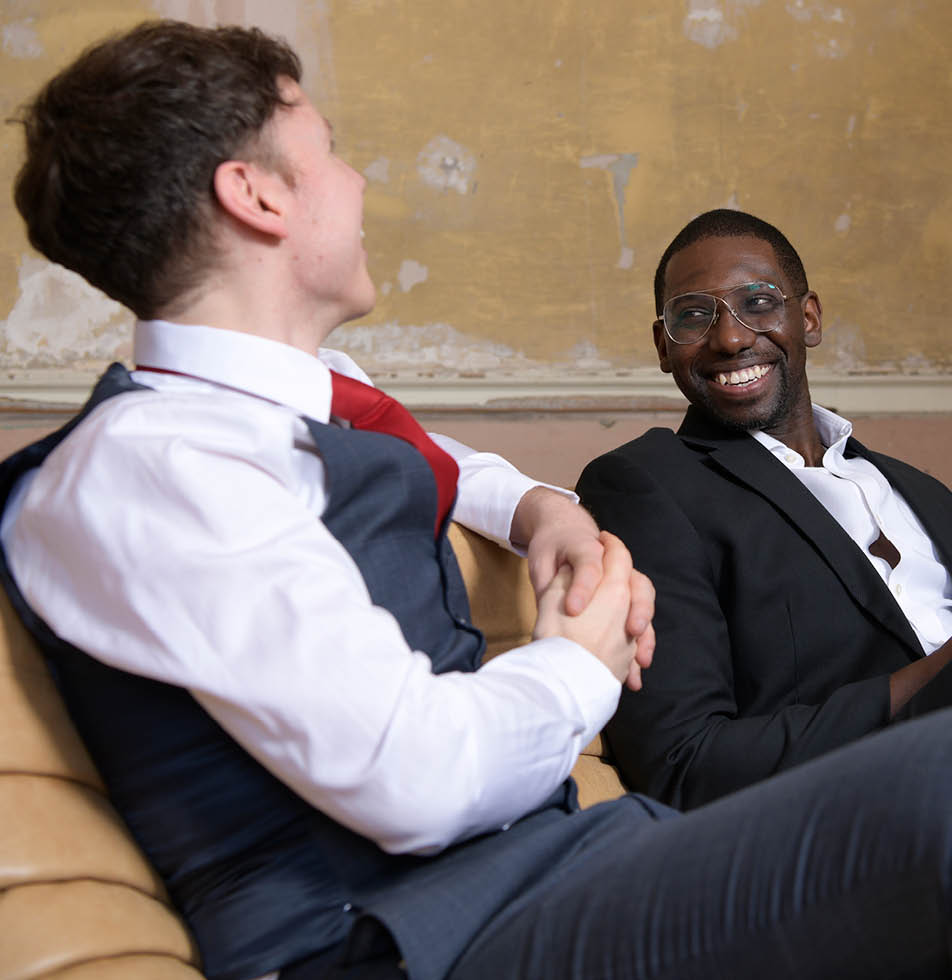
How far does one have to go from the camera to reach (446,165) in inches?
134

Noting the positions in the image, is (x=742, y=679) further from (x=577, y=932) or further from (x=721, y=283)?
(x=577, y=932)

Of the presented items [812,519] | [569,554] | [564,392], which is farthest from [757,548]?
[564,392]

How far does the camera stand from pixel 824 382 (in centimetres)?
357

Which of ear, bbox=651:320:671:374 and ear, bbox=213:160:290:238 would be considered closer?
ear, bbox=213:160:290:238

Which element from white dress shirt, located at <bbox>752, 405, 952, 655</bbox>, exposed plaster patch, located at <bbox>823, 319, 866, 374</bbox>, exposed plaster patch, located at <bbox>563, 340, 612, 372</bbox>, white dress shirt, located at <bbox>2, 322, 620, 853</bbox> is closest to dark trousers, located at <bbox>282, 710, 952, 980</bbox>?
white dress shirt, located at <bbox>2, 322, 620, 853</bbox>

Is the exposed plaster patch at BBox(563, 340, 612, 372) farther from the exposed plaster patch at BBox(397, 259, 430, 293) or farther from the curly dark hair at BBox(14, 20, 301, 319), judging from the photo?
the curly dark hair at BBox(14, 20, 301, 319)

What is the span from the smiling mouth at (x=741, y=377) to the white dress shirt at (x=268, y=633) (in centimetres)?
120

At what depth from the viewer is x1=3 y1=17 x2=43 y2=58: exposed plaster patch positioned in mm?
3148

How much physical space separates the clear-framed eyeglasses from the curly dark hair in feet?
3.72

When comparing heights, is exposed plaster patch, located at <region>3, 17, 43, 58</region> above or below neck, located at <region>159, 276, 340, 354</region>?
above

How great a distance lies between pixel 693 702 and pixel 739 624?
19cm

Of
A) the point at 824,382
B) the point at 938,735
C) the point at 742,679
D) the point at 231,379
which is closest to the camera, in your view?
the point at 938,735

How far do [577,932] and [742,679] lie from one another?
3.26 ft

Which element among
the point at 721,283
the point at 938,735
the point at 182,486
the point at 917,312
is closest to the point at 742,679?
the point at 721,283
